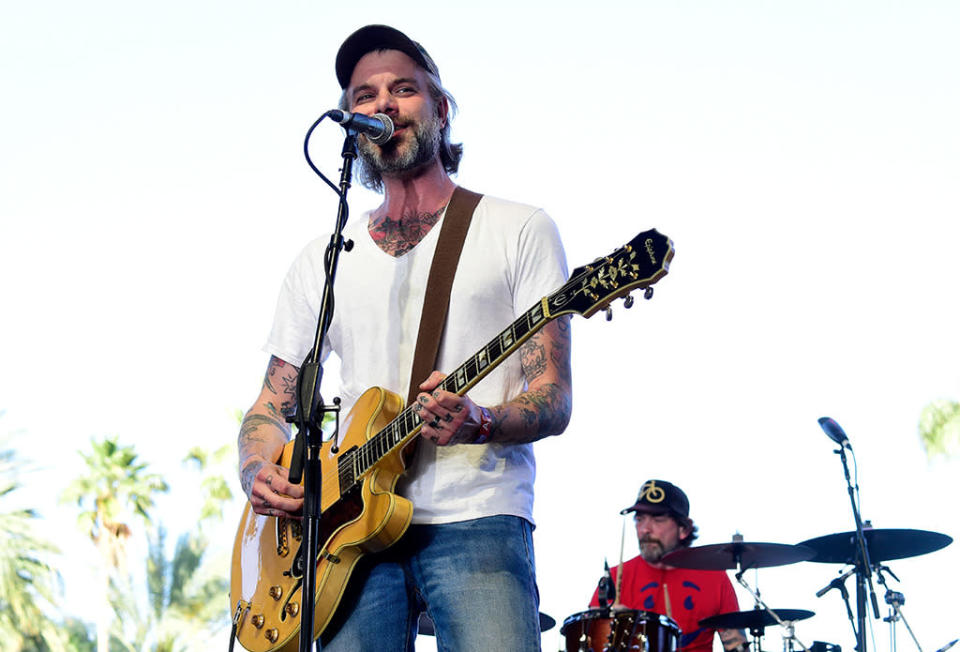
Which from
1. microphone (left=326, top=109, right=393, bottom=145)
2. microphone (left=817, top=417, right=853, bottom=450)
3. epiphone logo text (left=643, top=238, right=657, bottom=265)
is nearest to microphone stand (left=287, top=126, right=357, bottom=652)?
microphone (left=326, top=109, right=393, bottom=145)

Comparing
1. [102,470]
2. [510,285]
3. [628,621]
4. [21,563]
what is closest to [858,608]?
[628,621]

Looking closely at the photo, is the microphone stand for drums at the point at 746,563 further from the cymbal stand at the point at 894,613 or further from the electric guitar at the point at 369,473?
the electric guitar at the point at 369,473

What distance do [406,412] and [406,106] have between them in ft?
3.70

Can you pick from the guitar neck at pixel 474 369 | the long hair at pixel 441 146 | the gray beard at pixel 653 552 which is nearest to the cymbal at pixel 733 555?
the gray beard at pixel 653 552

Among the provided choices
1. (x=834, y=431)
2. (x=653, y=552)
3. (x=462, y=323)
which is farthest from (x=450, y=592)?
(x=653, y=552)

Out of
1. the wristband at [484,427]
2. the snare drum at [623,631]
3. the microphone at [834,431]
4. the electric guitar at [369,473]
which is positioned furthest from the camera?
the microphone at [834,431]

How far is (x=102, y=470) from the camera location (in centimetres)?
2708

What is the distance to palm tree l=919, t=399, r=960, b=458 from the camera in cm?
1952

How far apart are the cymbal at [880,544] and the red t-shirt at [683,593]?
0.77 metres

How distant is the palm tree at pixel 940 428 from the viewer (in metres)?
19.5

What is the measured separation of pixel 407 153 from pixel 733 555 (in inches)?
209

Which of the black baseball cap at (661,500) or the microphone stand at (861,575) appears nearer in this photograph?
the microphone stand at (861,575)

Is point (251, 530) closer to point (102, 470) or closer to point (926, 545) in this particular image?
point (926, 545)

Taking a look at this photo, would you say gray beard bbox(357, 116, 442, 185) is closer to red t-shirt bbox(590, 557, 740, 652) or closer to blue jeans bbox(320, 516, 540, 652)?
blue jeans bbox(320, 516, 540, 652)
